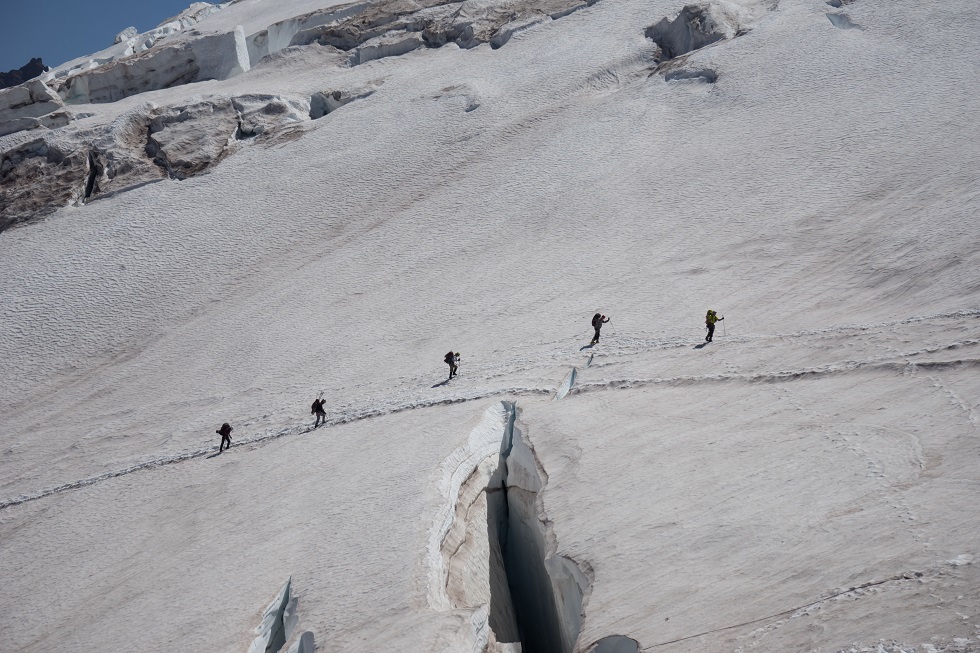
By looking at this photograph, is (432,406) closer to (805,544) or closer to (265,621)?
(265,621)

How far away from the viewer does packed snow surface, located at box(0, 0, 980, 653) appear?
512 inches

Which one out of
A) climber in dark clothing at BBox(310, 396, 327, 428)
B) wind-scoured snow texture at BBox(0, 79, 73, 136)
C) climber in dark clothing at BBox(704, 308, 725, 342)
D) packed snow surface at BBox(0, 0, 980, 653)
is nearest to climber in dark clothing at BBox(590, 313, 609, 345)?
packed snow surface at BBox(0, 0, 980, 653)

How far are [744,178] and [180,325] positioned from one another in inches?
910

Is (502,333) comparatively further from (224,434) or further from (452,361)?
(224,434)

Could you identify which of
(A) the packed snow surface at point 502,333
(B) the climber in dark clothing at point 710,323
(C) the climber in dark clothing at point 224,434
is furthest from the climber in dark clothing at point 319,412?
(B) the climber in dark clothing at point 710,323

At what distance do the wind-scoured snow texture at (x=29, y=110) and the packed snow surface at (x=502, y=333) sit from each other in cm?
20

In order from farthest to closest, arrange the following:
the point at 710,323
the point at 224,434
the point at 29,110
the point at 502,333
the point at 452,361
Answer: the point at 29,110, the point at 502,333, the point at 452,361, the point at 224,434, the point at 710,323

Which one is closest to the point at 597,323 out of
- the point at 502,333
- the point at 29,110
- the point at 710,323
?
the point at 710,323

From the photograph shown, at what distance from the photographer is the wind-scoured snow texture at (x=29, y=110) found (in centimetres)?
4456

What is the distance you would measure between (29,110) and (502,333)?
33.6m

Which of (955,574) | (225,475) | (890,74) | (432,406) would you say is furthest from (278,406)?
(890,74)

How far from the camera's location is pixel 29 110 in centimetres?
4509

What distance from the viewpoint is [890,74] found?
122 feet

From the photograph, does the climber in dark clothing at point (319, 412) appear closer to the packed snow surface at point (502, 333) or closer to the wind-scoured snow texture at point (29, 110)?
the packed snow surface at point (502, 333)
